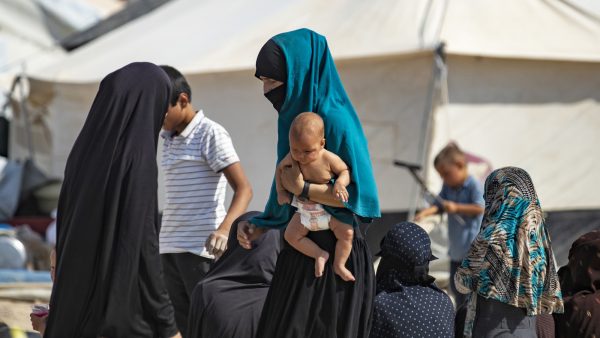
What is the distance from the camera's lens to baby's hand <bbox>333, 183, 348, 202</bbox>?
10.5 ft

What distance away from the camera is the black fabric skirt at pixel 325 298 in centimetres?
333

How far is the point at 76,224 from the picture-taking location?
3.54 metres

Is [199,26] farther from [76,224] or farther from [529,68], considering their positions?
[76,224]

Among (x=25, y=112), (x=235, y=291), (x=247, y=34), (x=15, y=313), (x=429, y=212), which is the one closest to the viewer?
(x=235, y=291)

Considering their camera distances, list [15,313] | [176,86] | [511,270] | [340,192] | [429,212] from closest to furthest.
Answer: [340,192] < [511,270] < [176,86] < [15,313] < [429,212]

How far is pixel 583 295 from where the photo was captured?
399cm

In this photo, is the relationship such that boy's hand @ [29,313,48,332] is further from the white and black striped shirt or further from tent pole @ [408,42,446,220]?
tent pole @ [408,42,446,220]

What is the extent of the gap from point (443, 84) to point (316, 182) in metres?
4.26

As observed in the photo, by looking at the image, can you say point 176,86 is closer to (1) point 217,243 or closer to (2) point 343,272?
(1) point 217,243

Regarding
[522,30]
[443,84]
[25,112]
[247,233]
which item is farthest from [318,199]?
[25,112]

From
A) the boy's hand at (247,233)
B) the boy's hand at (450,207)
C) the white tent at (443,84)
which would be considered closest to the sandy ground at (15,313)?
the boy's hand at (247,233)

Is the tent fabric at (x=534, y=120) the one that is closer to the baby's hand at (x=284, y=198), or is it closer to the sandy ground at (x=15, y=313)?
the sandy ground at (x=15, y=313)

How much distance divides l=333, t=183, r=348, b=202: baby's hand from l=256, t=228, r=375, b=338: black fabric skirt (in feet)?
0.68

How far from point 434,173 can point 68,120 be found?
3356 millimetres
